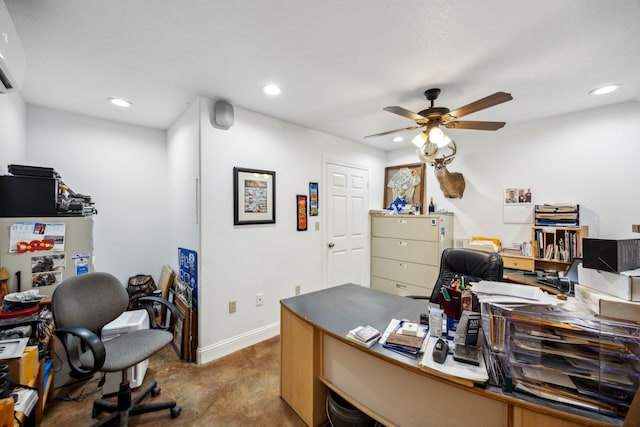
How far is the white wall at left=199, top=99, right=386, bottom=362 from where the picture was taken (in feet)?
7.98

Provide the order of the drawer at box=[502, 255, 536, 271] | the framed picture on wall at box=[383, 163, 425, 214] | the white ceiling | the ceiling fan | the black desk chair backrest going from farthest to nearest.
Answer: the framed picture on wall at box=[383, 163, 425, 214] → the drawer at box=[502, 255, 536, 271] → the ceiling fan → the black desk chair backrest → the white ceiling

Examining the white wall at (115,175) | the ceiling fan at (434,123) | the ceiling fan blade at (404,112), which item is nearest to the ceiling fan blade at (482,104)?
the ceiling fan at (434,123)

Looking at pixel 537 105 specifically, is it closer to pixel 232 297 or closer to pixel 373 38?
pixel 373 38

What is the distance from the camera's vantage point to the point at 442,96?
7.78 ft

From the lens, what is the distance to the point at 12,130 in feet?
7.00

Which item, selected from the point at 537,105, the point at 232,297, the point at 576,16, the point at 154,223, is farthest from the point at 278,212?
the point at 537,105

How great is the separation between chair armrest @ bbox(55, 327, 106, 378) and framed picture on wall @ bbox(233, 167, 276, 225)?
4.56 ft

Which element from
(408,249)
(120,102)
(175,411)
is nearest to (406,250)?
(408,249)

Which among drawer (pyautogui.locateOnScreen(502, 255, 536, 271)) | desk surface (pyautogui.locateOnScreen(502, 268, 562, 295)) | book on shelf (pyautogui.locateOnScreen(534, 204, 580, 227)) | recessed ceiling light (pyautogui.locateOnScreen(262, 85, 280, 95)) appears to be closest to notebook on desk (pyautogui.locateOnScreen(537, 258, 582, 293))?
desk surface (pyautogui.locateOnScreen(502, 268, 562, 295))

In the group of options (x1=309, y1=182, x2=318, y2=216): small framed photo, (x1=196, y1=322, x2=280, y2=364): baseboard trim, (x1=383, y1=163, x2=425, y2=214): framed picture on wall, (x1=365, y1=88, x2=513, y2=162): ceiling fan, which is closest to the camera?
(x1=365, y1=88, x2=513, y2=162): ceiling fan

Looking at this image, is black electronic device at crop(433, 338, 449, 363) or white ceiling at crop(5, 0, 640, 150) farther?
white ceiling at crop(5, 0, 640, 150)

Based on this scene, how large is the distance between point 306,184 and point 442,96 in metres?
1.74

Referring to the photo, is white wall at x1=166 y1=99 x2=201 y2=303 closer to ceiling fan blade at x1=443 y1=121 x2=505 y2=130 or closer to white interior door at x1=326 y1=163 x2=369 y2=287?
white interior door at x1=326 y1=163 x2=369 y2=287

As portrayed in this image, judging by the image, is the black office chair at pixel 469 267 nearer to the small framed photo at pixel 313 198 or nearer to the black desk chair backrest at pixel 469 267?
the black desk chair backrest at pixel 469 267
